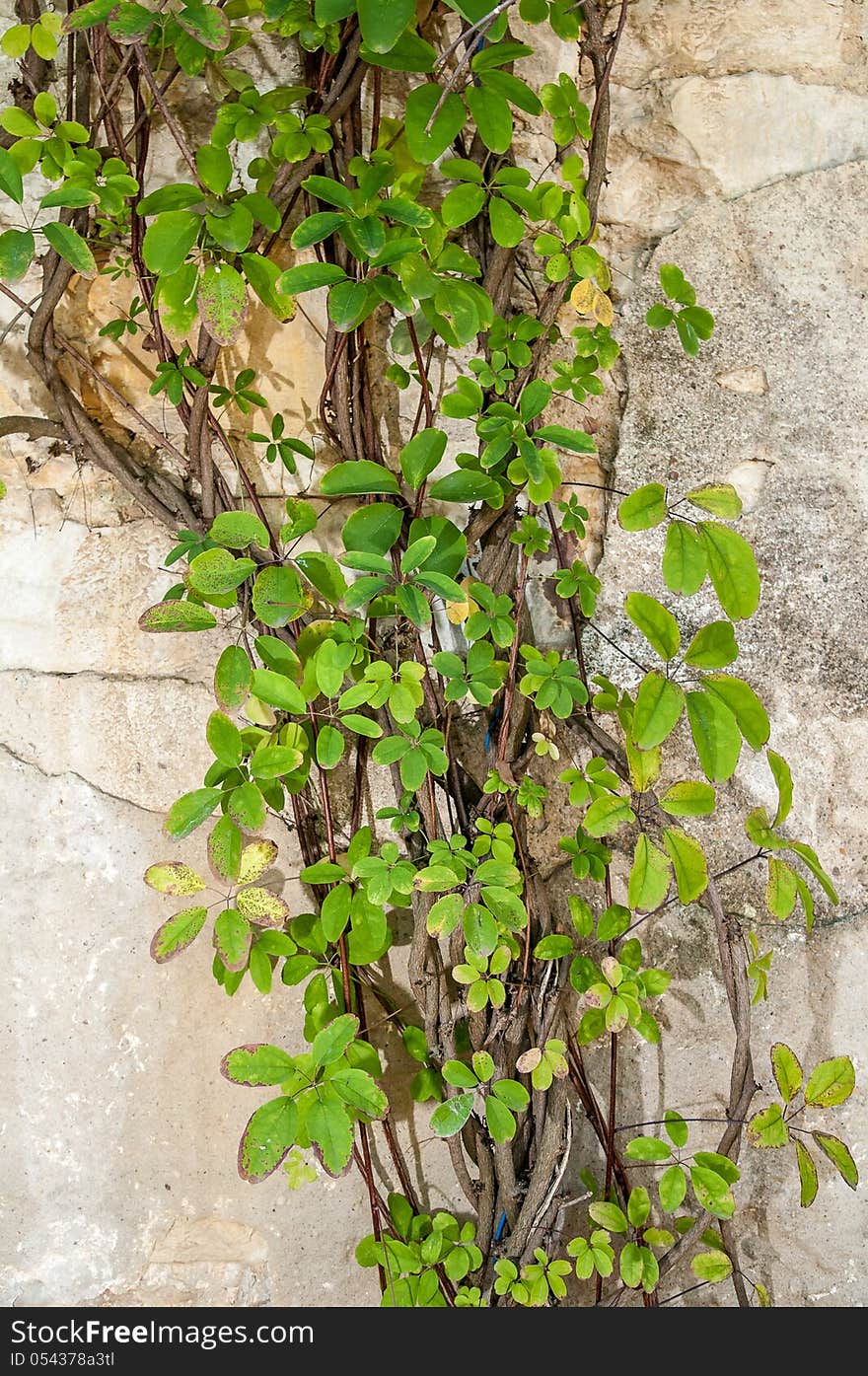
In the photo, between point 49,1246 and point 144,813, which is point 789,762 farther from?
point 49,1246

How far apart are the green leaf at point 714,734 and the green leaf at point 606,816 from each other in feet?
0.41

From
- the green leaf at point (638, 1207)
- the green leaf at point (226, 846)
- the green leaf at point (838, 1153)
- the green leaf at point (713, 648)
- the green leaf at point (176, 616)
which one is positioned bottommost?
the green leaf at point (638, 1207)

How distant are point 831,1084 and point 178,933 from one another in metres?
0.67

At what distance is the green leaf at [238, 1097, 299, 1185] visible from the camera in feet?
2.66

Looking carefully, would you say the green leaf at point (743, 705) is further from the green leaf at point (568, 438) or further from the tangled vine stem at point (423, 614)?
the green leaf at point (568, 438)

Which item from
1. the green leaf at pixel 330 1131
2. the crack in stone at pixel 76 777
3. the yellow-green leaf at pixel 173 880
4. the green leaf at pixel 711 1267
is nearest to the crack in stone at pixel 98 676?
the crack in stone at pixel 76 777

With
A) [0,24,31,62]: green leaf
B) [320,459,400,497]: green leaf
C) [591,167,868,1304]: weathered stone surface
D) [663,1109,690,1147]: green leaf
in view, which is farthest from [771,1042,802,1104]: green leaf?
[0,24,31,62]: green leaf

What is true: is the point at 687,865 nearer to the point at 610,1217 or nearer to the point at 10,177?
the point at 610,1217

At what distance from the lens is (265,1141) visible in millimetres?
812

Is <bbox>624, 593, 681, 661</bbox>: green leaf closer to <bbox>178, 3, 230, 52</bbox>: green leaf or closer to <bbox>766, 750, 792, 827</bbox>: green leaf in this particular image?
<bbox>766, 750, 792, 827</bbox>: green leaf

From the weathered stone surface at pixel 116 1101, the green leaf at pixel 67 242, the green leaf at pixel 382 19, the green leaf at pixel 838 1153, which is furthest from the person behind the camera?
the weathered stone surface at pixel 116 1101

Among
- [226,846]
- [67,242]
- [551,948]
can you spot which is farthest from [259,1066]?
[67,242]

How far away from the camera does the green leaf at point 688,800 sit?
2.83 ft

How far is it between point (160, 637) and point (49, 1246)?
0.71 metres
